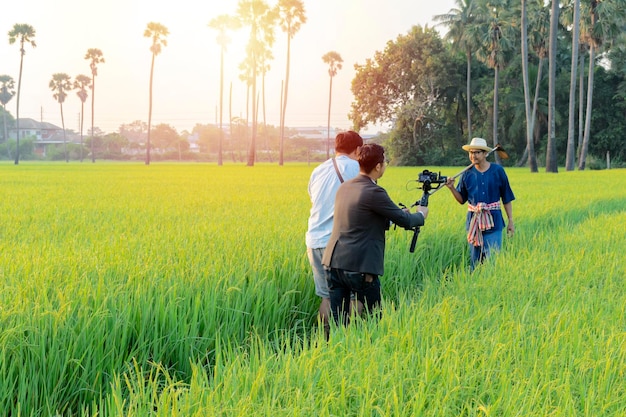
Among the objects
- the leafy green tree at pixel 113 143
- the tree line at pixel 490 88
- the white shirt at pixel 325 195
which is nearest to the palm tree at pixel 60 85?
the leafy green tree at pixel 113 143

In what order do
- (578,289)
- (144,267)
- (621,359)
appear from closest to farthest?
(621,359), (578,289), (144,267)

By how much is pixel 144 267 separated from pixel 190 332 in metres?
1.06

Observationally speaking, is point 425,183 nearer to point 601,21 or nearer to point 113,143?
point 601,21

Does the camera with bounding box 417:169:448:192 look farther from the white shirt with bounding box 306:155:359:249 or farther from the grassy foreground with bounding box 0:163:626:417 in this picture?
the grassy foreground with bounding box 0:163:626:417

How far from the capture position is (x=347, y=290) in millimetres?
4016

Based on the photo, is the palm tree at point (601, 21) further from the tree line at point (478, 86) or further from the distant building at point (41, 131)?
the distant building at point (41, 131)

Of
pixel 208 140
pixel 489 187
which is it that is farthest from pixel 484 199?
pixel 208 140

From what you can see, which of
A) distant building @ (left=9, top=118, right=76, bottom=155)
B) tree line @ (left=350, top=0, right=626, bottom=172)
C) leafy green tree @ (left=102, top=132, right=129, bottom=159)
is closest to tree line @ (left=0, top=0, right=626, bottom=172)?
tree line @ (left=350, top=0, right=626, bottom=172)

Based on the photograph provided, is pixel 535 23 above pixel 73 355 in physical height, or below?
above

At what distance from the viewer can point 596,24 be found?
3462 centimetres

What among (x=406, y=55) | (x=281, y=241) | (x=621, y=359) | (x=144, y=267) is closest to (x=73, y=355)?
(x=144, y=267)

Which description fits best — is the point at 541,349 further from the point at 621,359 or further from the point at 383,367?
the point at 383,367

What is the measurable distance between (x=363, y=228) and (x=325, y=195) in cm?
61

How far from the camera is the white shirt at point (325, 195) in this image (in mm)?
4188
